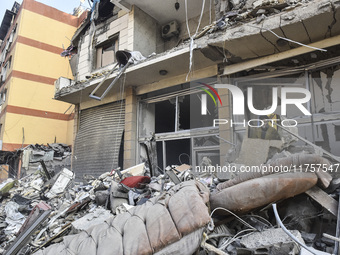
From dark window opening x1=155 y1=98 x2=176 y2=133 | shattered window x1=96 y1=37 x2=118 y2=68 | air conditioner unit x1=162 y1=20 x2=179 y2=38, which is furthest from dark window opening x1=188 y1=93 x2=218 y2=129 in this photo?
shattered window x1=96 y1=37 x2=118 y2=68

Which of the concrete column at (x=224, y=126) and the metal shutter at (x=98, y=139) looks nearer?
the concrete column at (x=224, y=126)

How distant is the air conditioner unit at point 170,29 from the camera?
880 centimetres

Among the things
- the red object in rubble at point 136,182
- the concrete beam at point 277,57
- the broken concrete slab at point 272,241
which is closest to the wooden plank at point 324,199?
the broken concrete slab at point 272,241

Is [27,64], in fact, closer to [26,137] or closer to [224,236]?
[26,137]

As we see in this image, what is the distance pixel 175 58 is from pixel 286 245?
17.0 feet

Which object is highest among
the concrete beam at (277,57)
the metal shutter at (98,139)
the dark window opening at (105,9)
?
the dark window opening at (105,9)

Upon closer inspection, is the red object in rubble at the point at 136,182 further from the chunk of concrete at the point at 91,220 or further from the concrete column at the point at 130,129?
the concrete column at the point at 130,129

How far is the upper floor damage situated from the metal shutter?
1.00 m

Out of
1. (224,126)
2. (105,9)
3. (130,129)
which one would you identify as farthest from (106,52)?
(224,126)

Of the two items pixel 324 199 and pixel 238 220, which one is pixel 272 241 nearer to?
pixel 238 220

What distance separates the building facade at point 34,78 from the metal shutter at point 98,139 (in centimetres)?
709

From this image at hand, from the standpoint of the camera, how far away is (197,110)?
298 inches

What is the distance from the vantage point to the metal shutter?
335 inches

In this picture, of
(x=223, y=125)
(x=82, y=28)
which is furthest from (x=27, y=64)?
(x=223, y=125)
